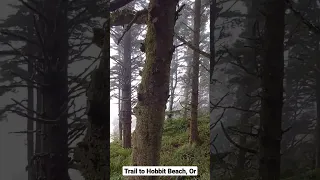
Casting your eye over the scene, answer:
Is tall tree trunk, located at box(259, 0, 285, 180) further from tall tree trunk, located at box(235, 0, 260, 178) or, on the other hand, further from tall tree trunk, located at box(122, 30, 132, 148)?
tall tree trunk, located at box(122, 30, 132, 148)

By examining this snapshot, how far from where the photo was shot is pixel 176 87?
1261 millimetres

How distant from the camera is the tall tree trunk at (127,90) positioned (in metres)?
1.16

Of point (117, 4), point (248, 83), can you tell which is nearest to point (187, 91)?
point (248, 83)

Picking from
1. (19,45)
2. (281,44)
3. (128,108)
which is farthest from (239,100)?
(19,45)

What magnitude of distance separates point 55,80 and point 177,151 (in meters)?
0.57

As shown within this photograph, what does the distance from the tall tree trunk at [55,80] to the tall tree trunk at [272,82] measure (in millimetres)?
693

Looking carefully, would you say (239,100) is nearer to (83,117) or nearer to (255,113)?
(255,113)

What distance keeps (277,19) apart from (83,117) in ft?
2.49

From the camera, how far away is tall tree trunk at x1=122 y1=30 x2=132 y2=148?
1.16 m

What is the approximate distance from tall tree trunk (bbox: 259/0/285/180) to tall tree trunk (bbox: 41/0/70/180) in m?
0.69

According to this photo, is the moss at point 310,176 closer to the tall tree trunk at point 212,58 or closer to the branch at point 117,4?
the tall tree trunk at point 212,58

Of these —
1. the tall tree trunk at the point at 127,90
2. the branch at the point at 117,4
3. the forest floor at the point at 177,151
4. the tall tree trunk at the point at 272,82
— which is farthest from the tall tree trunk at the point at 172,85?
the tall tree trunk at the point at 272,82

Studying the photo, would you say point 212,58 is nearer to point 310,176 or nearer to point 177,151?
point 177,151

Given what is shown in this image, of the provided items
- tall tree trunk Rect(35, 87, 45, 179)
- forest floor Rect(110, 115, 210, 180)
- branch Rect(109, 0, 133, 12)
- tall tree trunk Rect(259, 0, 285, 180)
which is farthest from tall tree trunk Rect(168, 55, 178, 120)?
tall tree trunk Rect(35, 87, 45, 179)
